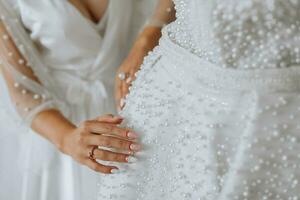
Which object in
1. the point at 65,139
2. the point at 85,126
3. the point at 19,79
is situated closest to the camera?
the point at 85,126

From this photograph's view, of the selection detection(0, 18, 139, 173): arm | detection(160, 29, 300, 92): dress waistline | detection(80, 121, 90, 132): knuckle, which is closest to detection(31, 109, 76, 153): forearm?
detection(0, 18, 139, 173): arm

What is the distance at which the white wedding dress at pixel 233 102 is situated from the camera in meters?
0.47

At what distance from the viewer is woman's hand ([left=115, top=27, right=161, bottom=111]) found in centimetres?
77

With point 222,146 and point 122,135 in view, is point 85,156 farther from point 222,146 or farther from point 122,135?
point 222,146

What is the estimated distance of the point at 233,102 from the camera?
0.49m

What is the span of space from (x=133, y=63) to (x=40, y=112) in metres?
0.23

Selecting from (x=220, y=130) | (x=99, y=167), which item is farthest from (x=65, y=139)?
(x=220, y=130)

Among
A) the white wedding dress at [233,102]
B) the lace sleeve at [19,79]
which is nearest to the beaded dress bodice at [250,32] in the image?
the white wedding dress at [233,102]

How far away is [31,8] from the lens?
0.94m

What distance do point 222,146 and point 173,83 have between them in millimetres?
93

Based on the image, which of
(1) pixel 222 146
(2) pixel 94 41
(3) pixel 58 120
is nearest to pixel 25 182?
(3) pixel 58 120

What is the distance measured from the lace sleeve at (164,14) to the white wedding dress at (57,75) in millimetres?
205

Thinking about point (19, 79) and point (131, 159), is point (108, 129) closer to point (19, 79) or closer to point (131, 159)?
point (131, 159)

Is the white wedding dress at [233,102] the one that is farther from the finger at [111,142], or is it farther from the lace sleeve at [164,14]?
the lace sleeve at [164,14]
